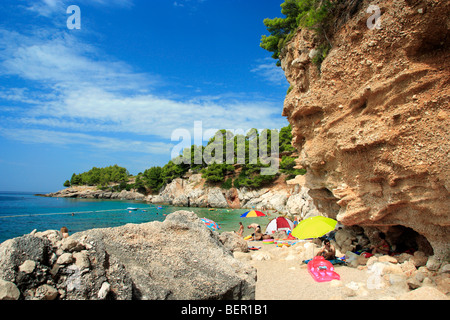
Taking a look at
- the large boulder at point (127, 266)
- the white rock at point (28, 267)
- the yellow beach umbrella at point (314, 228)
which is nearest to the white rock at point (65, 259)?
the large boulder at point (127, 266)

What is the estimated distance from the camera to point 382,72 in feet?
25.4

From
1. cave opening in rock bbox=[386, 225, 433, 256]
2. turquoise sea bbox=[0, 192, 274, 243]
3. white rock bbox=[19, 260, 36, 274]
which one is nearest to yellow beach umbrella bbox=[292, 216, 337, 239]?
cave opening in rock bbox=[386, 225, 433, 256]

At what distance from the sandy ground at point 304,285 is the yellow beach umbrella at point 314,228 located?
1.23 metres

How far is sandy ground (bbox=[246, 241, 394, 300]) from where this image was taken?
709 centimetres

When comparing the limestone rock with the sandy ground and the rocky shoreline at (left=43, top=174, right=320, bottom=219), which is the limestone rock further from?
the rocky shoreline at (left=43, top=174, right=320, bottom=219)

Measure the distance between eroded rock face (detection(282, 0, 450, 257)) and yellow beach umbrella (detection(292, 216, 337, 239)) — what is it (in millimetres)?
732

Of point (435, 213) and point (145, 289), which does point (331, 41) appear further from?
point (145, 289)

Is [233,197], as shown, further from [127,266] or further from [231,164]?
[127,266]

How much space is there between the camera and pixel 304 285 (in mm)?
8156

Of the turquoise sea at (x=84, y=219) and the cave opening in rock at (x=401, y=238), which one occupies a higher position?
the cave opening in rock at (x=401, y=238)

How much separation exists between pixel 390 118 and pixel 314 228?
4.89 meters

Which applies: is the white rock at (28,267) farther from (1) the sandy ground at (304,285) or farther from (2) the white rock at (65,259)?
(1) the sandy ground at (304,285)

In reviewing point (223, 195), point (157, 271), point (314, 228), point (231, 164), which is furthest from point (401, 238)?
point (231, 164)

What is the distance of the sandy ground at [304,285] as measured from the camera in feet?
23.3
